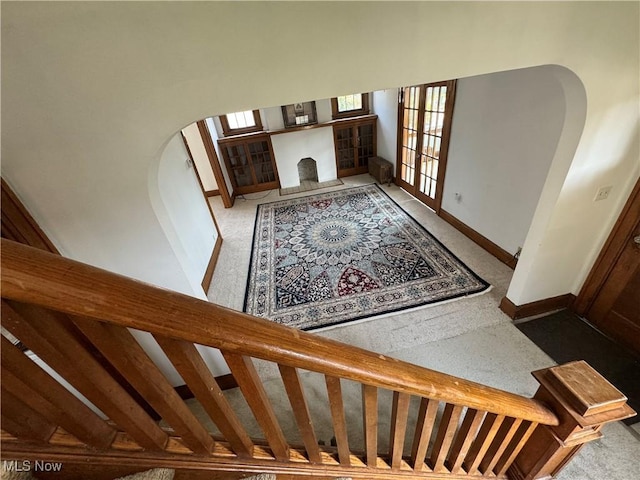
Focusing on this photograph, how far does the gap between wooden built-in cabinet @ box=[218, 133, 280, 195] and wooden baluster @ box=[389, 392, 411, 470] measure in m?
Answer: 5.00

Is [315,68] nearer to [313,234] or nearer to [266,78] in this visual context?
[266,78]

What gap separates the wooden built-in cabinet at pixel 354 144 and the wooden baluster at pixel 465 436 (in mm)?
5059

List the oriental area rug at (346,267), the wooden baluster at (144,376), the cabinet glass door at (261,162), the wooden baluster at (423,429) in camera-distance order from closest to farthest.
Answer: the wooden baluster at (144,376), the wooden baluster at (423,429), the oriental area rug at (346,267), the cabinet glass door at (261,162)

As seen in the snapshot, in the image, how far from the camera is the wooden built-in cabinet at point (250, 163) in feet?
16.4

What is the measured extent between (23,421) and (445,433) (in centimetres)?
123

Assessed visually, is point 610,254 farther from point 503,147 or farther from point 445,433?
point 445,433

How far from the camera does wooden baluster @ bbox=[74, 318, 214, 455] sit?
0.50m

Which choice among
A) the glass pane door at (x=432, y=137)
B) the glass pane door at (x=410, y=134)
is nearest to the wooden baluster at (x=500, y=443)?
the glass pane door at (x=432, y=137)

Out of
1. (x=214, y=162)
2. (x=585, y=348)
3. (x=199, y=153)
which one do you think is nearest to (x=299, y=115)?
(x=214, y=162)

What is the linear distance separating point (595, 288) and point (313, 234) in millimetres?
2937

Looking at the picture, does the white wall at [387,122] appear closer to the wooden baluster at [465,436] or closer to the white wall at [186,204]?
the white wall at [186,204]

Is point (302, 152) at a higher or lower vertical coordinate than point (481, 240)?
higher

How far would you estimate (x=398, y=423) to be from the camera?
0.89 metres

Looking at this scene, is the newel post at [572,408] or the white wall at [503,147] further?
the white wall at [503,147]
